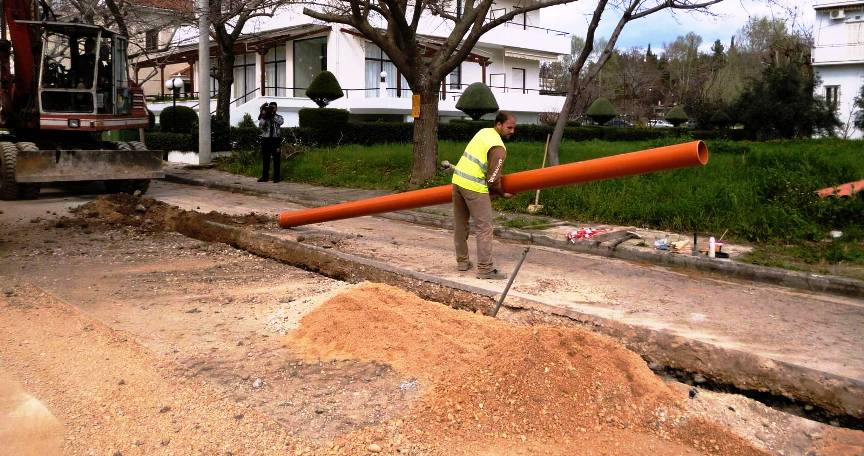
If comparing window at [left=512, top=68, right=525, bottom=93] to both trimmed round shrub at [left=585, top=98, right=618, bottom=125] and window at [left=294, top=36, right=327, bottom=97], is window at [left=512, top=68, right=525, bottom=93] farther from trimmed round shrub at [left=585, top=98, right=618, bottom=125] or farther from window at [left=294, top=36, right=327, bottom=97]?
window at [left=294, top=36, right=327, bottom=97]

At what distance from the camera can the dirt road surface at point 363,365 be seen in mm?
4203

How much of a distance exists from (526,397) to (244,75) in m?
38.6

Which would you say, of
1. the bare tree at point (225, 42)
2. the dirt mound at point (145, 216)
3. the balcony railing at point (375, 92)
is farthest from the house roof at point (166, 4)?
the dirt mound at point (145, 216)

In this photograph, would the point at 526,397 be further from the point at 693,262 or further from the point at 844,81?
the point at 844,81

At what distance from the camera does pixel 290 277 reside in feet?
27.3

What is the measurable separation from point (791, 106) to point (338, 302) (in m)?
27.5

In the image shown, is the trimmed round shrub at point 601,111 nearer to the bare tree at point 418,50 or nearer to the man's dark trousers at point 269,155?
the man's dark trousers at point 269,155

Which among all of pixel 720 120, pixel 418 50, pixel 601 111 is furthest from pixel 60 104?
pixel 601 111

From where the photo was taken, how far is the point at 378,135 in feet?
94.2

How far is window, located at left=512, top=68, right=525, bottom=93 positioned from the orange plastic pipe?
39.3 metres

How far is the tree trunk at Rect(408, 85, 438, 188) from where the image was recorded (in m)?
16.3

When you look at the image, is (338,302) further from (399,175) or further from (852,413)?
(399,175)

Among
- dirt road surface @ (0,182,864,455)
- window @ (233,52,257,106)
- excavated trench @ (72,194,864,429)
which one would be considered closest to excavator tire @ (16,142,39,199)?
dirt road surface @ (0,182,864,455)

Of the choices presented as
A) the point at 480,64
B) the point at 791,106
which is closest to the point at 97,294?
the point at 791,106
